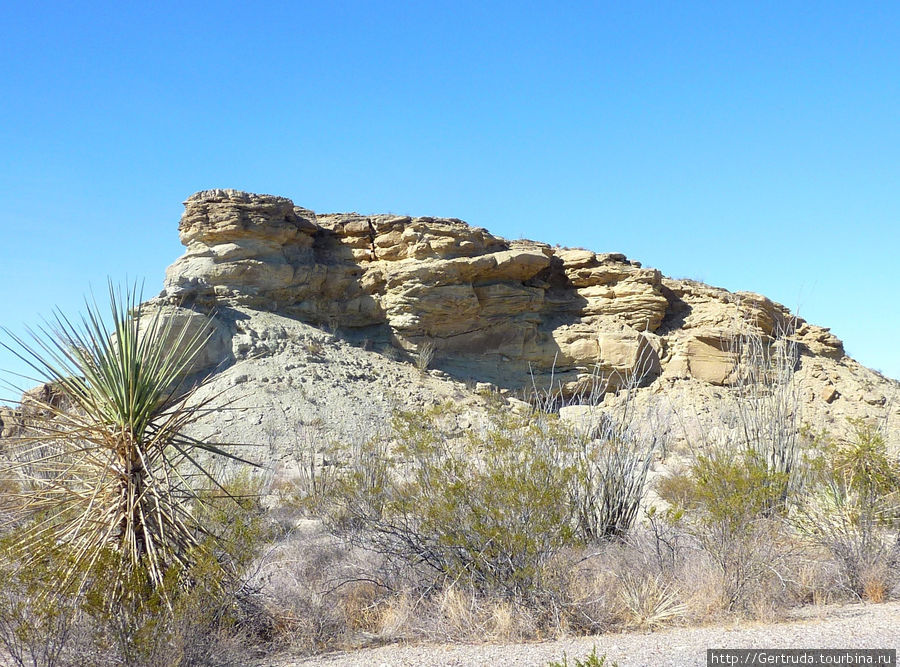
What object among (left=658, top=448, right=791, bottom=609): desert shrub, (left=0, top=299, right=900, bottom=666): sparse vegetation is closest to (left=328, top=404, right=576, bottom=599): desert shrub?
(left=0, top=299, right=900, bottom=666): sparse vegetation

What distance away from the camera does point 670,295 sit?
94.1 ft

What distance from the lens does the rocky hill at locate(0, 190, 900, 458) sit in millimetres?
24609

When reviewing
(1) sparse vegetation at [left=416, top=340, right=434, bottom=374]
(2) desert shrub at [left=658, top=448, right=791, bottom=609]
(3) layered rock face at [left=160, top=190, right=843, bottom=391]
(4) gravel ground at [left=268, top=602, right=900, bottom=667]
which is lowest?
(4) gravel ground at [left=268, top=602, right=900, bottom=667]

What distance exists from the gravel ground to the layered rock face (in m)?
19.1

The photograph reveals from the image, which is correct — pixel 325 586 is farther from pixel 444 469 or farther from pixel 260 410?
pixel 260 410

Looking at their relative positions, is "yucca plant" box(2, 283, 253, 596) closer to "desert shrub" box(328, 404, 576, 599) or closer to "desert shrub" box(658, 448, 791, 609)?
"desert shrub" box(328, 404, 576, 599)

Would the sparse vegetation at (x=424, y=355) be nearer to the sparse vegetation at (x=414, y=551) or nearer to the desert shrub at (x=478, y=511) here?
the sparse vegetation at (x=414, y=551)

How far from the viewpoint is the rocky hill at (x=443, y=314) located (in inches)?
969

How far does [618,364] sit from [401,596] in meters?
19.5

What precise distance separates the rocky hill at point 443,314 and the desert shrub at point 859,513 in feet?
47.1

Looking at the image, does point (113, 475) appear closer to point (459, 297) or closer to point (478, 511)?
point (478, 511)

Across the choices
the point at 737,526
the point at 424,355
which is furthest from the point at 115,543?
the point at 424,355

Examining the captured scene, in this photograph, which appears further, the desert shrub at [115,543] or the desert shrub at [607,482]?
the desert shrub at [607,482]

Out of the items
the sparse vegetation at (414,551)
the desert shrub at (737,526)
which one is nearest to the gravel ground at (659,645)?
the sparse vegetation at (414,551)
